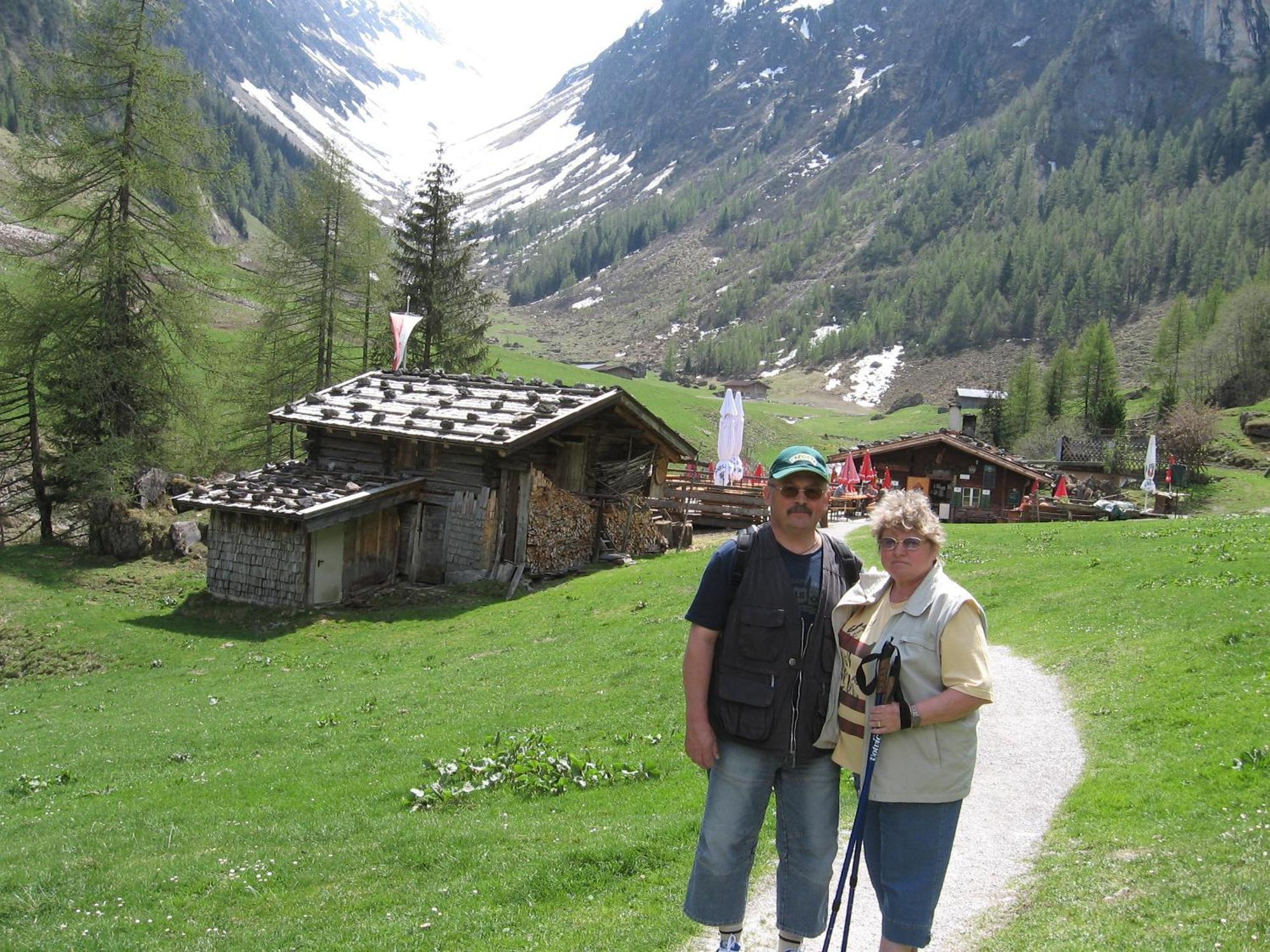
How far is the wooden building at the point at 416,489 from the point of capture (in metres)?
23.2

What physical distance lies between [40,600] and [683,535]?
17.9m

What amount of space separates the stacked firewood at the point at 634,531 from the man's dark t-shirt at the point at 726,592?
23813mm

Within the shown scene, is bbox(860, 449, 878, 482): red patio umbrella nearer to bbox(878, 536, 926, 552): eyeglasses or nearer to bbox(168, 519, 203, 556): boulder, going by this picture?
bbox(168, 519, 203, 556): boulder

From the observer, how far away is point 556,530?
26.8 meters

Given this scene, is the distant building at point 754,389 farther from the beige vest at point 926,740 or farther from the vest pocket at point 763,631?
the beige vest at point 926,740

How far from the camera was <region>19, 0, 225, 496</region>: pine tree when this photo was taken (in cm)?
2980

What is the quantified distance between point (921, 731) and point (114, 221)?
32324 mm

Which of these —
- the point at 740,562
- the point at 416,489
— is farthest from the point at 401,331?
the point at 740,562

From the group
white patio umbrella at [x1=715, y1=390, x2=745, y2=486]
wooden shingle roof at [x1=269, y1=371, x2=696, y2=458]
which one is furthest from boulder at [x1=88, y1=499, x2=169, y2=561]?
white patio umbrella at [x1=715, y1=390, x2=745, y2=486]

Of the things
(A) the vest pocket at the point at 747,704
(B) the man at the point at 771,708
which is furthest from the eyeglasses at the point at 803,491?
(A) the vest pocket at the point at 747,704

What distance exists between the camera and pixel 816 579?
5152mm

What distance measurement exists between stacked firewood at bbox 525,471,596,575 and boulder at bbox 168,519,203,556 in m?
10.2

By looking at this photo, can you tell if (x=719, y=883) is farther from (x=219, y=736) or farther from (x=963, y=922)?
(x=219, y=736)

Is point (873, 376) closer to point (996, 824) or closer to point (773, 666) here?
point (996, 824)
